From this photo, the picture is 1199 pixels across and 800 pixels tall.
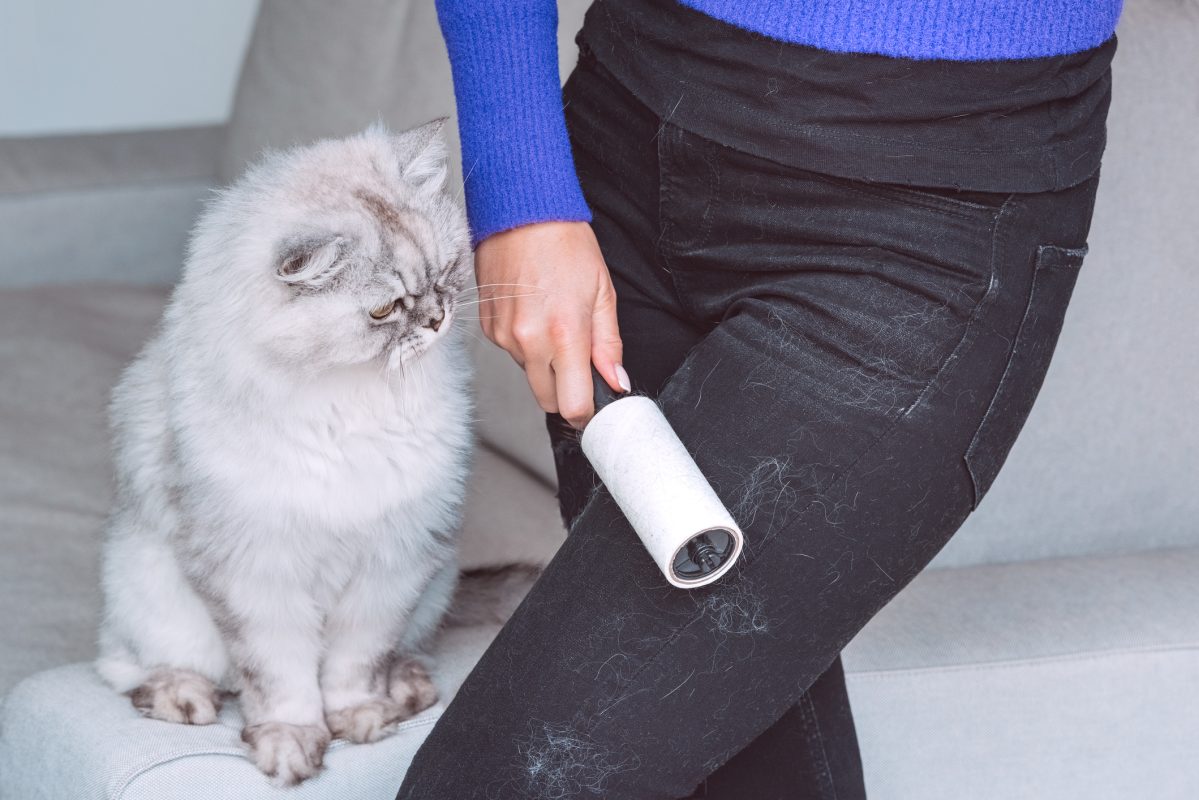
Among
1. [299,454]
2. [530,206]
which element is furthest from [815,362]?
[299,454]

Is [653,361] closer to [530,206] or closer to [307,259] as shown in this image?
[530,206]

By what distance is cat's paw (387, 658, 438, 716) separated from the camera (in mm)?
1262

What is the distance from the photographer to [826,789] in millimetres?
1013

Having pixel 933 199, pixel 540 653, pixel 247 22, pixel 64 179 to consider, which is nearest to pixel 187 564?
pixel 540 653

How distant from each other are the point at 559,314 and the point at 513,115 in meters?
0.20

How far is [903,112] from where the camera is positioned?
893mm

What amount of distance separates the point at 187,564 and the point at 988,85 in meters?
0.87

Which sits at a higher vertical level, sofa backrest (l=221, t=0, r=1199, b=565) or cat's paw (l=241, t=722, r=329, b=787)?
sofa backrest (l=221, t=0, r=1199, b=565)

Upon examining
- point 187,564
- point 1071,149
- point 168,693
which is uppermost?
point 1071,149

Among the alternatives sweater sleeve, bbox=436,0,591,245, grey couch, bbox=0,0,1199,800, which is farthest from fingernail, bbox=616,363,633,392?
grey couch, bbox=0,0,1199,800

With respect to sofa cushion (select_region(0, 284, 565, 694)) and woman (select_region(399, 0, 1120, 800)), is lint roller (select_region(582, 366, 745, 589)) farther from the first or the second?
sofa cushion (select_region(0, 284, 565, 694))

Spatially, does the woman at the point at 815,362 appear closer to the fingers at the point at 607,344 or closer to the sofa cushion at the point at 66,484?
the fingers at the point at 607,344

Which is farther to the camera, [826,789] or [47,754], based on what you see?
[47,754]

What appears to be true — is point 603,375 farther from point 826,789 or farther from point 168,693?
point 168,693
